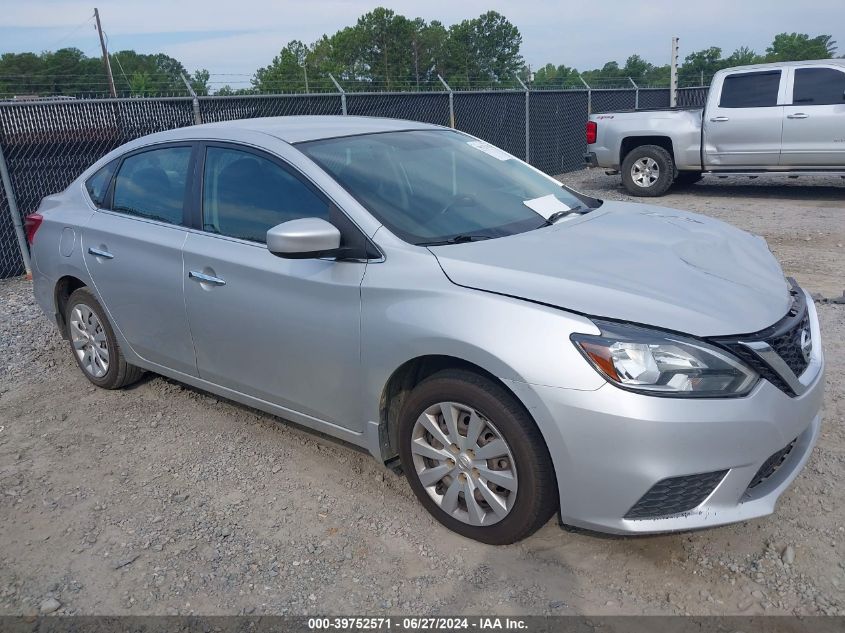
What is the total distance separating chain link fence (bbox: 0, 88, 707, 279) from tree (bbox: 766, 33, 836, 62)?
189 ft

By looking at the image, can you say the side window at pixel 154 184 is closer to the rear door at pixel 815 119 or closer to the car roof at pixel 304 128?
the car roof at pixel 304 128

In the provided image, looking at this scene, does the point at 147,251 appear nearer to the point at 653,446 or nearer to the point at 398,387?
the point at 398,387

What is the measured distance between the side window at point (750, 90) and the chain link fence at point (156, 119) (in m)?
4.07

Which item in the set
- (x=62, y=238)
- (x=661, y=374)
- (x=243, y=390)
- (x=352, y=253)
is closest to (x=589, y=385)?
(x=661, y=374)

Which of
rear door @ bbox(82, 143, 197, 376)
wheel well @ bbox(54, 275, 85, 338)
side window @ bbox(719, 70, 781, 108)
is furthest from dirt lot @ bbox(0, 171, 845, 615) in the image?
side window @ bbox(719, 70, 781, 108)

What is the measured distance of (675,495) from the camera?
2590 millimetres

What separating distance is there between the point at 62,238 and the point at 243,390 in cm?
187

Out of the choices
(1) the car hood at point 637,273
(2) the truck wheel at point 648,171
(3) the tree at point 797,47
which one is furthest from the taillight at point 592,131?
(3) the tree at point 797,47

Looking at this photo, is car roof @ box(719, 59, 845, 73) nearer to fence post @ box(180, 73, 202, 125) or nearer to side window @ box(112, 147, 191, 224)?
fence post @ box(180, 73, 202, 125)

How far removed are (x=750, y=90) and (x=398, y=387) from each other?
10053 millimetres

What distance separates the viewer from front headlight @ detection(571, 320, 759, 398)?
253 cm

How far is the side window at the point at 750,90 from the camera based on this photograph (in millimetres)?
10867

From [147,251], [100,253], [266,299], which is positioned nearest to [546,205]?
[266,299]

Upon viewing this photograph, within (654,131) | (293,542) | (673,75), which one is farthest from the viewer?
(673,75)
